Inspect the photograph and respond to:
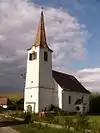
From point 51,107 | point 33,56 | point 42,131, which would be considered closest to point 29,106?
point 51,107

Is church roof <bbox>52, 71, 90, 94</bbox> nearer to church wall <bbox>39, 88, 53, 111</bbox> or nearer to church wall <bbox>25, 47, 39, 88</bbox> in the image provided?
church wall <bbox>39, 88, 53, 111</bbox>

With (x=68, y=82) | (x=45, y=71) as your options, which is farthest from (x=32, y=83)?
(x=68, y=82)

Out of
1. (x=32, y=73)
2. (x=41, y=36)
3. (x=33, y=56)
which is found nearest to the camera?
(x=32, y=73)

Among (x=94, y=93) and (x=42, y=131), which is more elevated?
(x=94, y=93)

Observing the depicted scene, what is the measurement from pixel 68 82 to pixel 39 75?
10.6 m

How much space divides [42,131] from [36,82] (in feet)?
100

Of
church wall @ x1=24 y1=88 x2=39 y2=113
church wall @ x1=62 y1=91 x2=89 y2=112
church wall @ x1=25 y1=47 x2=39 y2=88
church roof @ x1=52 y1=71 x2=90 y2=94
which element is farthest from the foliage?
church roof @ x1=52 y1=71 x2=90 y2=94

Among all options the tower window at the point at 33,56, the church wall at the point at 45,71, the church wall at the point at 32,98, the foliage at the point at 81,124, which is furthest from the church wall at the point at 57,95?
the foliage at the point at 81,124

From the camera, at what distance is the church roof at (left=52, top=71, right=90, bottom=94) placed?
56219 mm

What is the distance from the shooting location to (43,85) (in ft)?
171

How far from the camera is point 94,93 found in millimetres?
65625

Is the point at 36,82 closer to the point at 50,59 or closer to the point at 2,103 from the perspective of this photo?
the point at 50,59

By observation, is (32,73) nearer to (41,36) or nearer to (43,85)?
(43,85)

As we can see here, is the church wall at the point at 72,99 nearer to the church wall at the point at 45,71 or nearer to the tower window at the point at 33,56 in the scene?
the church wall at the point at 45,71
